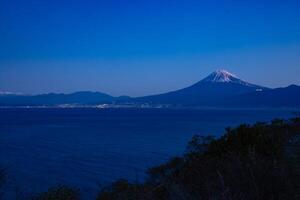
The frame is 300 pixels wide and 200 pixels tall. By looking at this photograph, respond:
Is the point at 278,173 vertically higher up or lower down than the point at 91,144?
higher up

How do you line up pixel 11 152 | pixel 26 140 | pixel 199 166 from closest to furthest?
pixel 199 166
pixel 11 152
pixel 26 140

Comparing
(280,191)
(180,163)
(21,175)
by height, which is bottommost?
(21,175)

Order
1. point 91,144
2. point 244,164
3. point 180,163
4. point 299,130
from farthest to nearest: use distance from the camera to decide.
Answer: point 91,144 < point 299,130 < point 180,163 < point 244,164

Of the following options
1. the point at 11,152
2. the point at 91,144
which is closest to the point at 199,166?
the point at 11,152

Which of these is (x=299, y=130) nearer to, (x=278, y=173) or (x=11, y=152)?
(x=278, y=173)

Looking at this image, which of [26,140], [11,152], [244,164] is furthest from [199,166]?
[26,140]

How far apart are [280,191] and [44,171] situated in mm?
28335

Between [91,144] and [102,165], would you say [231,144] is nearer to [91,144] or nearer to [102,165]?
[102,165]

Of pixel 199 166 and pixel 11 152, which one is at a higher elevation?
pixel 199 166

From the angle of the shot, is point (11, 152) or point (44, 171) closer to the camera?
point (44, 171)

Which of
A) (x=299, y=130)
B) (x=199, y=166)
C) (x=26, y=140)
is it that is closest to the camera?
(x=199, y=166)

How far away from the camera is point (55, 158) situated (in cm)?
3916

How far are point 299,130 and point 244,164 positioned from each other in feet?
54.9

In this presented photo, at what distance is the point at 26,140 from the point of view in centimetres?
5653
